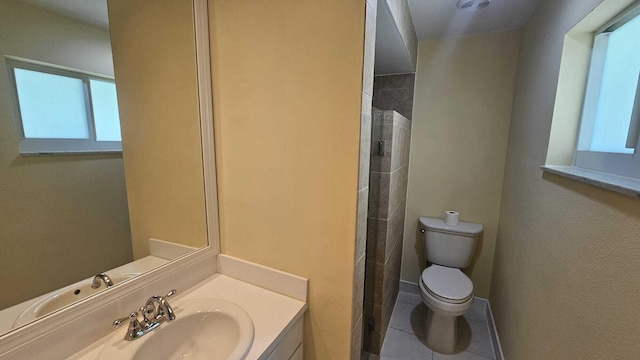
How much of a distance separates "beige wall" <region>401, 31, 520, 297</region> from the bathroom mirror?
69.4 inches

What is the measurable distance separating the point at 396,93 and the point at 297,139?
1.56 metres

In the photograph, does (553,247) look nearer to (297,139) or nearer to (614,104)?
(614,104)

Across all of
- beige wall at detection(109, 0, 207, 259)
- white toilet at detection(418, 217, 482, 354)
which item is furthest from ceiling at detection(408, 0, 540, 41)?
white toilet at detection(418, 217, 482, 354)

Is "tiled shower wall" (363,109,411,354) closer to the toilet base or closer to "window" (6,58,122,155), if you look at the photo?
the toilet base

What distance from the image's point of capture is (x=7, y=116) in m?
0.64

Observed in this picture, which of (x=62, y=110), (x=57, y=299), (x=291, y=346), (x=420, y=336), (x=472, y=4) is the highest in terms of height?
(x=472, y=4)

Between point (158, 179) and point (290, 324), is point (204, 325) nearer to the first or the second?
point (290, 324)

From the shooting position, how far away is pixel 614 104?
37.5 inches

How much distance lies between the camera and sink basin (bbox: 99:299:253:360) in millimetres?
818

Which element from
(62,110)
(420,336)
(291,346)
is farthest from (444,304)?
(62,110)

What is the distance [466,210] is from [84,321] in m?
2.41

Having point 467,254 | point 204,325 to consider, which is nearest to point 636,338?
point 204,325

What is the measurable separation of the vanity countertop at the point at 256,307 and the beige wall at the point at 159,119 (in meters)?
0.22

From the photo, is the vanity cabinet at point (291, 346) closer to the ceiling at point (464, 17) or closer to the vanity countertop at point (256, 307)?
the vanity countertop at point (256, 307)
